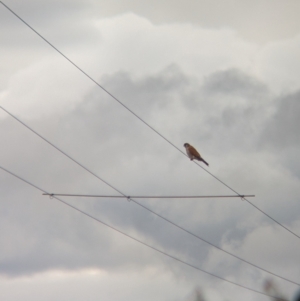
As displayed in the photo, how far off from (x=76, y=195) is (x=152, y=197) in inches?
143

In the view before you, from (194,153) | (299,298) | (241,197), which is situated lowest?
(299,298)

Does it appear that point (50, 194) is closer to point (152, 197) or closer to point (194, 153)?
point (152, 197)

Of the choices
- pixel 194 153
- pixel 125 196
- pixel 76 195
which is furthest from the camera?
pixel 194 153

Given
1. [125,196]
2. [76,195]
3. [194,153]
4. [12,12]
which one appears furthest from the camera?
[194,153]

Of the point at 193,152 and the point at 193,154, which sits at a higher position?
the point at 193,152

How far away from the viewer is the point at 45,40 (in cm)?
2716

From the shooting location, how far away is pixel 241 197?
3578cm

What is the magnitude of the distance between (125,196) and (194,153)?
14.2 meters

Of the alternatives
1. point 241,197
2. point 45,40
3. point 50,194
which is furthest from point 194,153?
point 45,40

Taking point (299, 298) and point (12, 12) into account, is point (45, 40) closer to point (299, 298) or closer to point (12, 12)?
point (12, 12)

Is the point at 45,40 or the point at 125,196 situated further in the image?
the point at 125,196

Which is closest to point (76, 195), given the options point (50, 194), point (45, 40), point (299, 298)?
point (50, 194)

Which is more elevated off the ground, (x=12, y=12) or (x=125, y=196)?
(x=12, y=12)

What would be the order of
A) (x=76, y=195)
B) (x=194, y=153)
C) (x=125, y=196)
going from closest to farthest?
(x=76, y=195)
(x=125, y=196)
(x=194, y=153)
